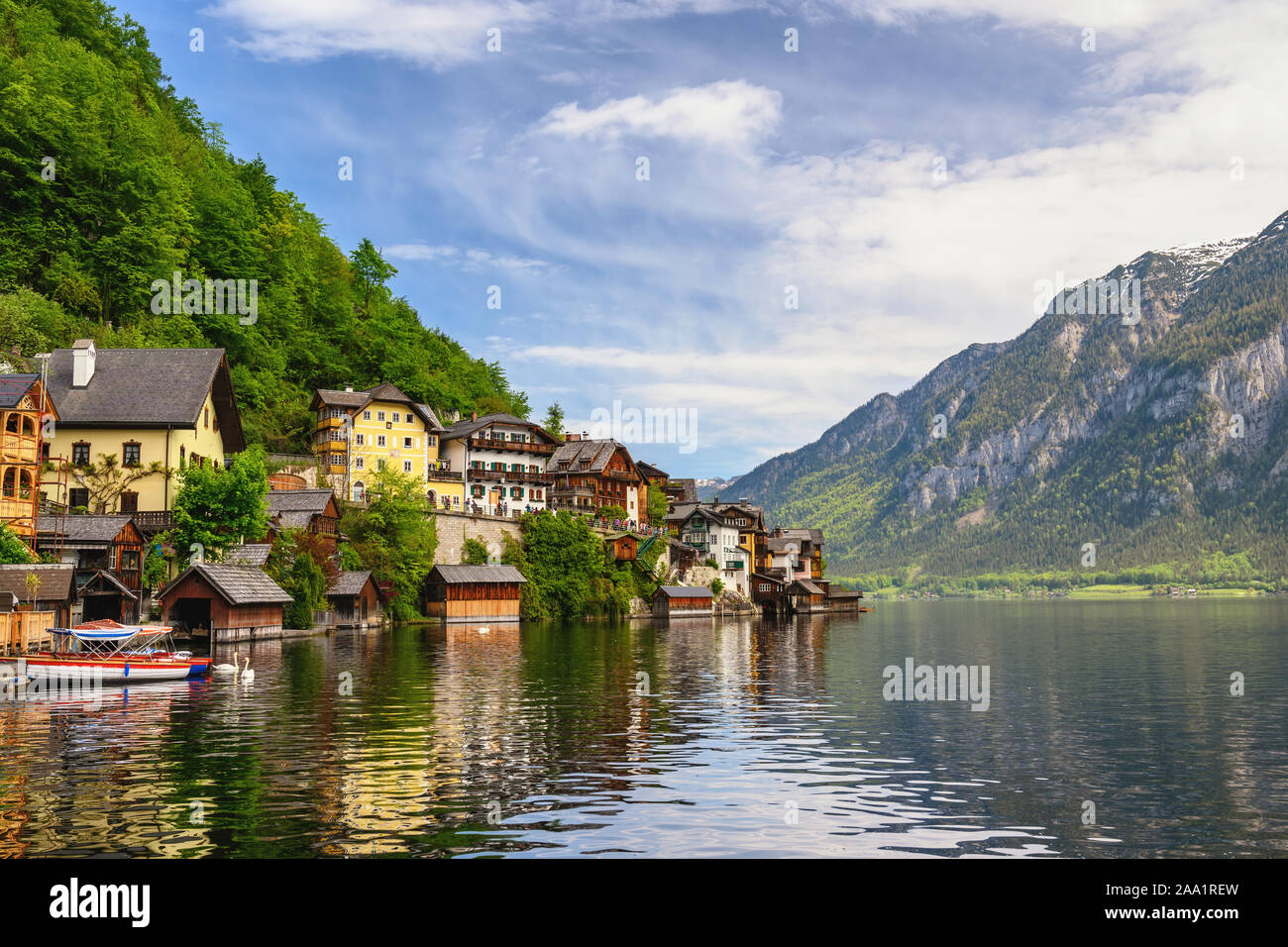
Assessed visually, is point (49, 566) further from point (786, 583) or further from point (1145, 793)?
point (786, 583)

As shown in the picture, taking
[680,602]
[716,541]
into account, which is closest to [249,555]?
[680,602]

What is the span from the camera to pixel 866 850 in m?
17.3

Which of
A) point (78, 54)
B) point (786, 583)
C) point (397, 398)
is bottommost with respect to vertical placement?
point (786, 583)

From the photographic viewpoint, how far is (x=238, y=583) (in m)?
64.2

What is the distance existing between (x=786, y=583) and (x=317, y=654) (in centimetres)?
10645

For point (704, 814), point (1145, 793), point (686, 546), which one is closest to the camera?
point (704, 814)

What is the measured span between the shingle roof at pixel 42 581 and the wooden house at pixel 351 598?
36.2 metres

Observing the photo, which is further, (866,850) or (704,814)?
(704,814)

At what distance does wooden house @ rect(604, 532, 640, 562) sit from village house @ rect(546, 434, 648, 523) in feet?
21.9

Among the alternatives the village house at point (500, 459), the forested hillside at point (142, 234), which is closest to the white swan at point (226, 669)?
the forested hillside at point (142, 234)

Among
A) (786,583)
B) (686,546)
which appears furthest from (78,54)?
(786,583)

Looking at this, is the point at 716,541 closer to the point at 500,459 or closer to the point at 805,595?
the point at 805,595

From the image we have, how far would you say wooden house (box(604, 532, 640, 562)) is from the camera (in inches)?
4840
